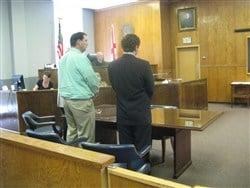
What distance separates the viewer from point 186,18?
33.6ft

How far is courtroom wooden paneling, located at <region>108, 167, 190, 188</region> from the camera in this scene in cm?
126

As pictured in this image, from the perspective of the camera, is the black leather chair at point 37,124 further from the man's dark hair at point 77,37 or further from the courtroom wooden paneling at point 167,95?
the courtroom wooden paneling at point 167,95

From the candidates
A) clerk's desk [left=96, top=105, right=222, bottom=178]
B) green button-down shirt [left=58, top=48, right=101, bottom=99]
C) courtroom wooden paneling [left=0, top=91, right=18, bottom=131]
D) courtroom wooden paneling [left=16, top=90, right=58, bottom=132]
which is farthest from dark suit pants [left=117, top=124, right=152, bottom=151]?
courtroom wooden paneling [left=0, top=91, right=18, bottom=131]

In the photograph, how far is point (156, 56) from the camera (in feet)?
34.2

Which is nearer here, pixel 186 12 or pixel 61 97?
pixel 61 97

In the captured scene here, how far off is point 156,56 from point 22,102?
575 cm

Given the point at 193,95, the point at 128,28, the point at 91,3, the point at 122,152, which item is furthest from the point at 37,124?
the point at 128,28

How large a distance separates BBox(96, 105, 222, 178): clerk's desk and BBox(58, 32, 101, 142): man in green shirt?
21cm

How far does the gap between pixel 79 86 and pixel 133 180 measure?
6.89 feet

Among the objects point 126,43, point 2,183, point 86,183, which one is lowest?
point 2,183

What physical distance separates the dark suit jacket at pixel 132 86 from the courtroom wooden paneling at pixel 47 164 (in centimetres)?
115

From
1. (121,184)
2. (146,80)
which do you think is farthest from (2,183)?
(146,80)

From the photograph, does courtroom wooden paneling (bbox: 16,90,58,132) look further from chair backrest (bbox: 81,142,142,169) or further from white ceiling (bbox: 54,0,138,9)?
white ceiling (bbox: 54,0,138,9)

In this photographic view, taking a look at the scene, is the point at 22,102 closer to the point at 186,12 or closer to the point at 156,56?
the point at 156,56
